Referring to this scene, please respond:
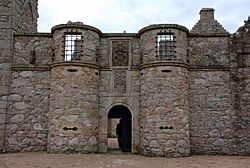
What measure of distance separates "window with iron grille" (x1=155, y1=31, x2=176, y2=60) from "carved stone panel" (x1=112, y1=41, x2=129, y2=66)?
133 cm

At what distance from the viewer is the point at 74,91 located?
10492mm

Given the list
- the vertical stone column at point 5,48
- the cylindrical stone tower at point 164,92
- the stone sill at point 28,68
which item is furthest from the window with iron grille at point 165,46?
the vertical stone column at point 5,48

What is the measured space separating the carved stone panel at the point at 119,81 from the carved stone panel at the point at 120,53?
366mm

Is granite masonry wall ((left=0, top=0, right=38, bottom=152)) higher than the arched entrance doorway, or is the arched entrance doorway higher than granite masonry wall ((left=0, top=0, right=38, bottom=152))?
granite masonry wall ((left=0, top=0, right=38, bottom=152))

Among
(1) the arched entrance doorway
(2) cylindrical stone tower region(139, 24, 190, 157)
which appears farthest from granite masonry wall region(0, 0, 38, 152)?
(2) cylindrical stone tower region(139, 24, 190, 157)

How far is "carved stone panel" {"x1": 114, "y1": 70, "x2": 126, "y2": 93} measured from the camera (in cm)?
1120

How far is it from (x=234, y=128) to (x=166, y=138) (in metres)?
2.97

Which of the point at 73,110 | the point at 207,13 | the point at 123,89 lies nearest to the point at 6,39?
the point at 73,110

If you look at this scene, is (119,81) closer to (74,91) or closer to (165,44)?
(74,91)

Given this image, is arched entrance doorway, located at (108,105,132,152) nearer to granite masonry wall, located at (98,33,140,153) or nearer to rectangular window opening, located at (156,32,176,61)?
granite masonry wall, located at (98,33,140,153)

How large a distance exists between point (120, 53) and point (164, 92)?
8.17ft

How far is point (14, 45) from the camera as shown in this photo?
11438 millimetres

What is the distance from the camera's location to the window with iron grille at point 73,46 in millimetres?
10883

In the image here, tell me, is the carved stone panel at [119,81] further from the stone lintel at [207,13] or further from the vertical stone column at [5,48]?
the stone lintel at [207,13]
